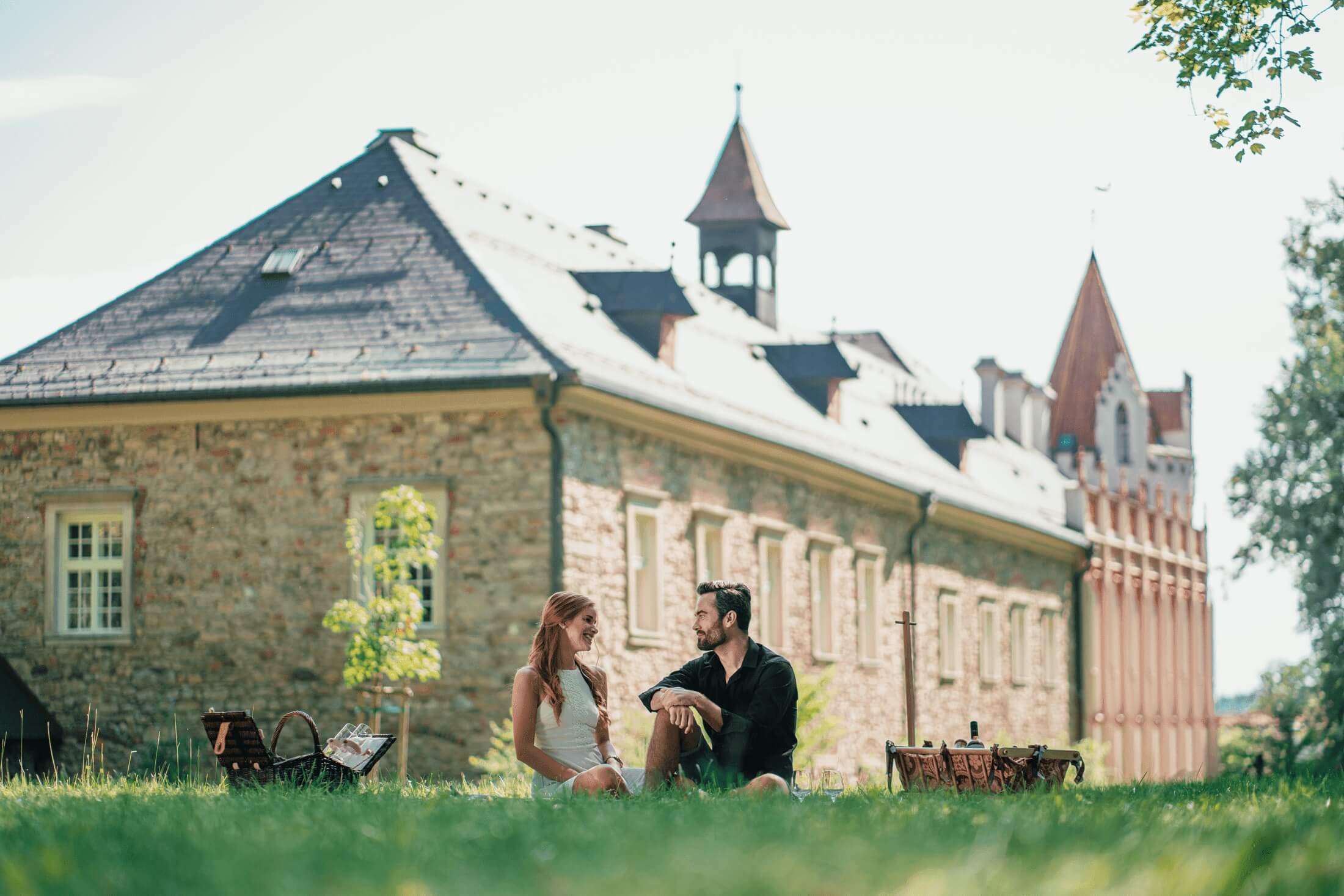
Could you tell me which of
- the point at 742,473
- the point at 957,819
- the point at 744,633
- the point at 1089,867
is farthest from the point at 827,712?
the point at 1089,867

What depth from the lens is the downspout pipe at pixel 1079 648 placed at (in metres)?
40.5

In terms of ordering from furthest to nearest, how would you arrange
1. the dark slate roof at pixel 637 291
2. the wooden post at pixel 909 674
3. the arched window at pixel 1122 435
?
the arched window at pixel 1122 435, the dark slate roof at pixel 637 291, the wooden post at pixel 909 674

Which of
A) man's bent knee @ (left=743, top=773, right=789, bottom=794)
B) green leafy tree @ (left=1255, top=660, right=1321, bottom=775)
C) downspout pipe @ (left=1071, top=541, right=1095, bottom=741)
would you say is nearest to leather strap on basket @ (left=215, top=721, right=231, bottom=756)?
man's bent knee @ (left=743, top=773, right=789, bottom=794)

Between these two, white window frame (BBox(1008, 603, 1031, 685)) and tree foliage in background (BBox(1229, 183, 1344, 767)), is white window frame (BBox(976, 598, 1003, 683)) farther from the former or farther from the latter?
tree foliage in background (BBox(1229, 183, 1344, 767))

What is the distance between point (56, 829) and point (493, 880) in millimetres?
2744

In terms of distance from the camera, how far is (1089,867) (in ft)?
17.6

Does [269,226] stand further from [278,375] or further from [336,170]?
[278,375]

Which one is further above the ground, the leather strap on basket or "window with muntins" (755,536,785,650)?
"window with muntins" (755,536,785,650)

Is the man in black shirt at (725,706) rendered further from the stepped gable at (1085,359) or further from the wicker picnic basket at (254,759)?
the stepped gable at (1085,359)

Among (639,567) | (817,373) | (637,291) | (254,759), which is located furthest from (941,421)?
(254,759)

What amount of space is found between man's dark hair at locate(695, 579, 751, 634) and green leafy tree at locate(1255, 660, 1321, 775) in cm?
2124

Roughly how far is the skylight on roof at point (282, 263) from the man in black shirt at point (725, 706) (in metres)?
13.0

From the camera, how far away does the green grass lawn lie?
5137 millimetres

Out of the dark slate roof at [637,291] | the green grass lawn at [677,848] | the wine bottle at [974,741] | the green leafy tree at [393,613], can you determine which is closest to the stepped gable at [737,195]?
the dark slate roof at [637,291]
